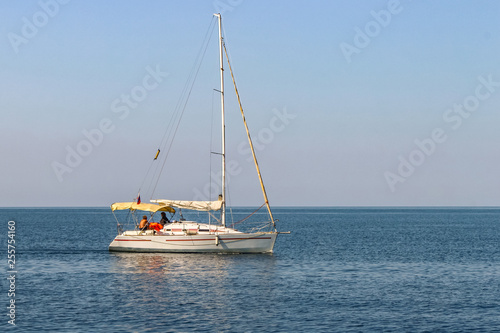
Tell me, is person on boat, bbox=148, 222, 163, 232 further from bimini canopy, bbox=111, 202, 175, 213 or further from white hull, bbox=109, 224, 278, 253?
bimini canopy, bbox=111, 202, 175, 213

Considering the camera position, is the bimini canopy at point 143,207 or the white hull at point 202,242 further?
the bimini canopy at point 143,207

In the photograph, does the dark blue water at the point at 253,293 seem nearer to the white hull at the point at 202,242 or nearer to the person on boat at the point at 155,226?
the white hull at the point at 202,242

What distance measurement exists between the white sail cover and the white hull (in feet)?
9.28

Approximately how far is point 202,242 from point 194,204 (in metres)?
4.00

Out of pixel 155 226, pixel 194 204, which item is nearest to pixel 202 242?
pixel 194 204

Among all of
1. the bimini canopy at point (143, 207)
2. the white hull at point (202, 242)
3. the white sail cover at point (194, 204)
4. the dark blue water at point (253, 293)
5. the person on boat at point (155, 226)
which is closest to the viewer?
the dark blue water at point (253, 293)

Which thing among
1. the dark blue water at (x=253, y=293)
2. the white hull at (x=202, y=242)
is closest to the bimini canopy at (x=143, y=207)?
the white hull at (x=202, y=242)

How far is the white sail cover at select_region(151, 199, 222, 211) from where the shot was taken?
55.8 meters

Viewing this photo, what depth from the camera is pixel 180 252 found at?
55500 mm

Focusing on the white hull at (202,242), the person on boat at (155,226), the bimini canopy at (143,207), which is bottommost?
the white hull at (202,242)

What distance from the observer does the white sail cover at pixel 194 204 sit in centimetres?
5578

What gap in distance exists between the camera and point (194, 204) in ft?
185

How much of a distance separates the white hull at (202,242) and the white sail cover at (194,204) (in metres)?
2.83

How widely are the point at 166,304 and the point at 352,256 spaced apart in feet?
98.3
